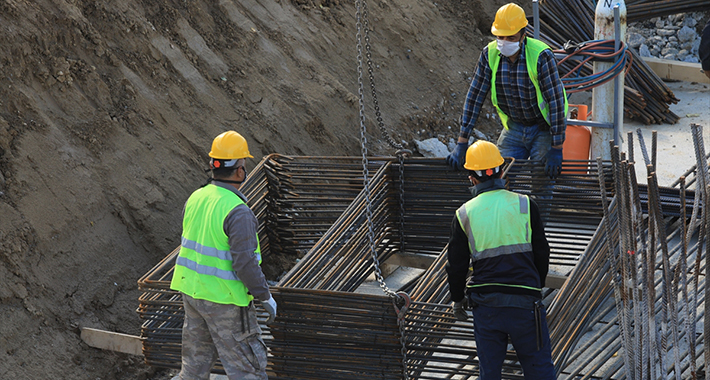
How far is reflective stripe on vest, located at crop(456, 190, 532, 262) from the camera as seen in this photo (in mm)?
3906

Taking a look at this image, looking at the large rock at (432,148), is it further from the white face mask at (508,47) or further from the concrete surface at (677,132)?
the white face mask at (508,47)

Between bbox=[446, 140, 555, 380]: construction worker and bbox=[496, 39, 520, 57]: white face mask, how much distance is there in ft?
5.72

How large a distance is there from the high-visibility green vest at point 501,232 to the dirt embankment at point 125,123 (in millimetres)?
3083

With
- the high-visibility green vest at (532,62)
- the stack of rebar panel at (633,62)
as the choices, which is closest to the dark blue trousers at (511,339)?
the high-visibility green vest at (532,62)

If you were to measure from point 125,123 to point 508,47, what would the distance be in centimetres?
356

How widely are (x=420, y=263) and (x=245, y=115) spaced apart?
2.60 m

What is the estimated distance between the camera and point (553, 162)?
5621 mm

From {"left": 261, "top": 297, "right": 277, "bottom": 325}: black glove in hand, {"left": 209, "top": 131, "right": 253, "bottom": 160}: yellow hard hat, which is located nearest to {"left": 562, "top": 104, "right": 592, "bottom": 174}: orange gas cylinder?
{"left": 261, "top": 297, "right": 277, "bottom": 325}: black glove in hand

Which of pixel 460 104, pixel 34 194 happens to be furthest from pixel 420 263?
pixel 460 104

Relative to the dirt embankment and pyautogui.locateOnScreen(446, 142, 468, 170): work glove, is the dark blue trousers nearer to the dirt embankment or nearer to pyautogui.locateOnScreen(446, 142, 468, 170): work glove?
pyautogui.locateOnScreen(446, 142, 468, 170): work glove

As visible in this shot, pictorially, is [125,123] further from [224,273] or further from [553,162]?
[553,162]

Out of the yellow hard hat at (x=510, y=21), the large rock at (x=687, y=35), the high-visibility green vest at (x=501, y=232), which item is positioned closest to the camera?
the high-visibility green vest at (x=501, y=232)

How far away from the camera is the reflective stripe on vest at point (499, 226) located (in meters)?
3.91

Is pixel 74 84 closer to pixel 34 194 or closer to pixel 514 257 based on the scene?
pixel 34 194
